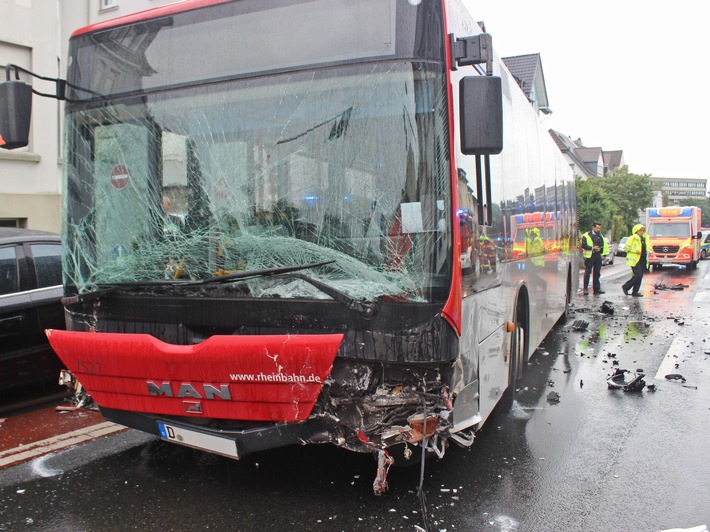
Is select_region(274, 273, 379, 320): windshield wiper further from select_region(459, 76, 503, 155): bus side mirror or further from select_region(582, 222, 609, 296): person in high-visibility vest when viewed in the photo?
select_region(582, 222, 609, 296): person in high-visibility vest

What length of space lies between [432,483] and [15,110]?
3.66 m

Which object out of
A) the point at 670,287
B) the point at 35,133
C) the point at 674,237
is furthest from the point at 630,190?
the point at 35,133

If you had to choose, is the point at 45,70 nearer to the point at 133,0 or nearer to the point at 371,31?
the point at 133,0

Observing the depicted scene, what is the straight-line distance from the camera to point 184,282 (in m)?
3.42

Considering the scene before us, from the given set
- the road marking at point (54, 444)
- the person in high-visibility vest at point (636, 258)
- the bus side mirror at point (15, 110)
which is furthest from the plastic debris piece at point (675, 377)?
the person in high-visibility vest at point (636, 258)

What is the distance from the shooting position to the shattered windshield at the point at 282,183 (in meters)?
3.17

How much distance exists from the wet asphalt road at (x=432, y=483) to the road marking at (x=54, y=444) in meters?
0.14

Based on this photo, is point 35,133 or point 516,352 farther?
point 35,133

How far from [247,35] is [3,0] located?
509 inches

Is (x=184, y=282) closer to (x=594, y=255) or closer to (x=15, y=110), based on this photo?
(x=15, y=110)

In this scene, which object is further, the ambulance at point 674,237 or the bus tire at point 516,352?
the ambulance at point 674,237

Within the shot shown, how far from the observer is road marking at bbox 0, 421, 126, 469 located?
468cm

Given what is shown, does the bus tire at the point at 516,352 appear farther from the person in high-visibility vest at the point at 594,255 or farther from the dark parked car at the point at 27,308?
the person in high-visibility vest at the point at 594,255

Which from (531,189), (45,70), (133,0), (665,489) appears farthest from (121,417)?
(133,0)
